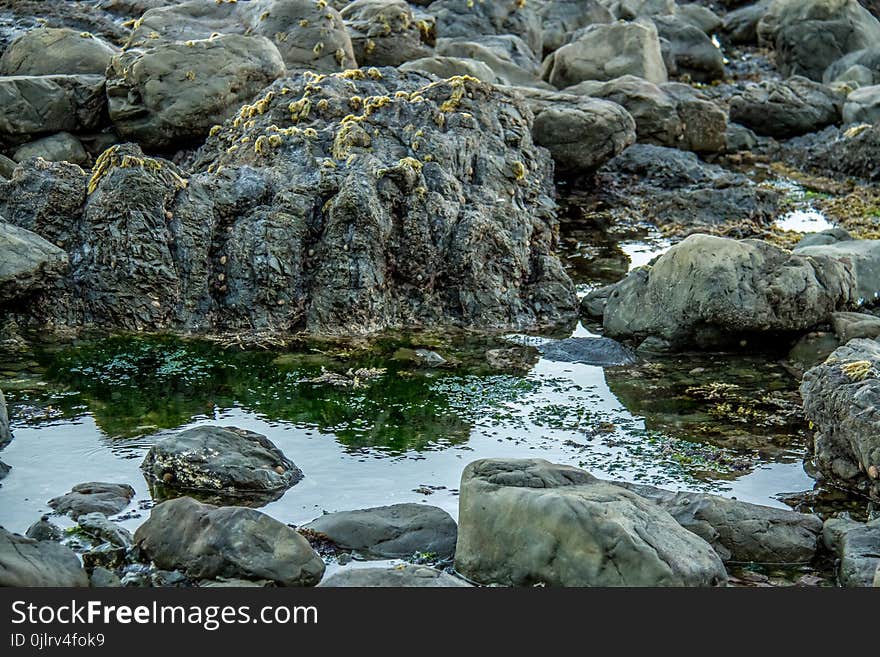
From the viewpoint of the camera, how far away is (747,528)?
757 cm

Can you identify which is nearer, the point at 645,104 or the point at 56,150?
the point at 56,150

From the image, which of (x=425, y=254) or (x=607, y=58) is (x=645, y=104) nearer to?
(x=607, y=58)

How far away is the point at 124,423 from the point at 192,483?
1.62 meters

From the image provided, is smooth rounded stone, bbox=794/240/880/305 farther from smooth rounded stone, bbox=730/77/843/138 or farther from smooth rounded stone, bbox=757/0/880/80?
smooth rounded stone, bbox=757/0/880/80

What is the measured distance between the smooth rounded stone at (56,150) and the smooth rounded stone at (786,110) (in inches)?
552

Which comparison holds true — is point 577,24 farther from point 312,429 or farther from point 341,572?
point 341,572

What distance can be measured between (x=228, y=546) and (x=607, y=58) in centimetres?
1859

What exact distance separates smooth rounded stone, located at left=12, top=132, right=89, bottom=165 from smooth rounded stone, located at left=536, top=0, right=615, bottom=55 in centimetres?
1408

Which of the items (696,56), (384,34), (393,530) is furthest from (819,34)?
(393,530)

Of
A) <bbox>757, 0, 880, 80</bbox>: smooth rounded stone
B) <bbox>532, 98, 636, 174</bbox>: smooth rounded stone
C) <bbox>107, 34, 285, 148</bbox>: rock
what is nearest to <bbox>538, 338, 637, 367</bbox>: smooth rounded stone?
<bbox>107, 34, 285, 148</bbox>: rock

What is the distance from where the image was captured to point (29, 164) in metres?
12.9

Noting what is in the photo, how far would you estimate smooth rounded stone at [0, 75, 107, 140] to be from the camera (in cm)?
1655

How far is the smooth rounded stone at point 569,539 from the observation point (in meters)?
6.50

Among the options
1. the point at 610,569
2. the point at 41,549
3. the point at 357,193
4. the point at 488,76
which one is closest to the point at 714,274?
the point at 357,193
